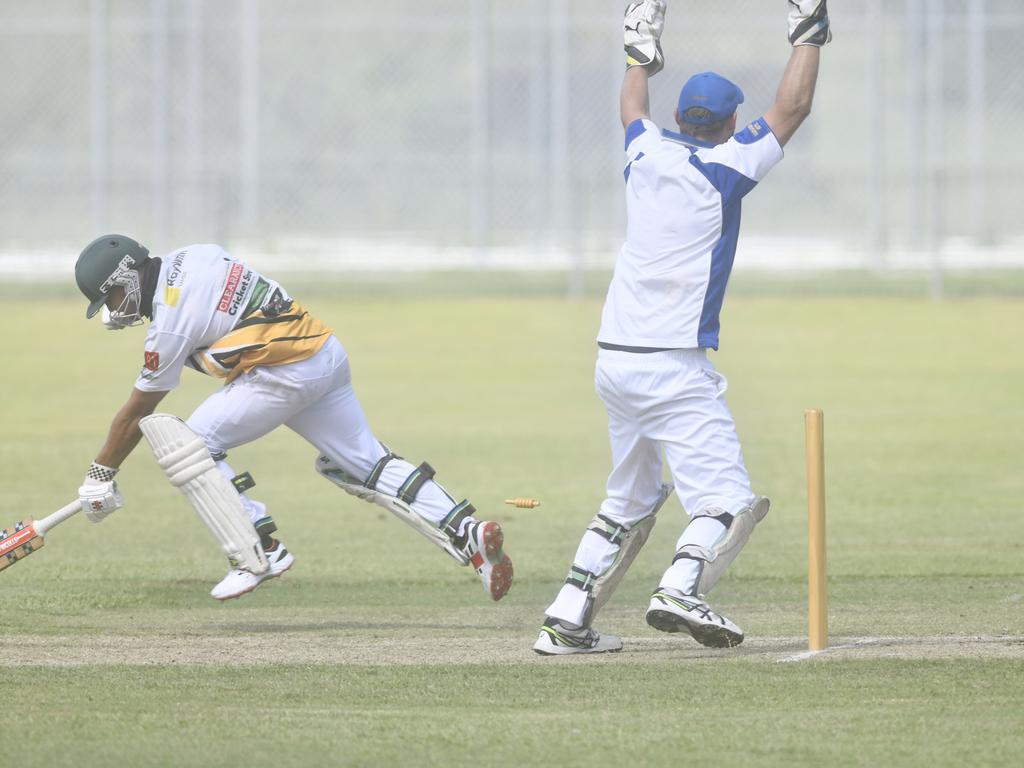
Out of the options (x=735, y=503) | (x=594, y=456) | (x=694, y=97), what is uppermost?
(x=694, y=97)

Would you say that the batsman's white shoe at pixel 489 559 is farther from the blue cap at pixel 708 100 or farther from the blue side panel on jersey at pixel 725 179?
the blue cap at pixel 708 100

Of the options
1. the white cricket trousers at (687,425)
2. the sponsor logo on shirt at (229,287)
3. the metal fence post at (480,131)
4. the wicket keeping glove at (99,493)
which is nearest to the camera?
the white cricket trousers at (687,425)

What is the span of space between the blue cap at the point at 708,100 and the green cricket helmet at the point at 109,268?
7.93ft

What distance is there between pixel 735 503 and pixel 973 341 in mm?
14596

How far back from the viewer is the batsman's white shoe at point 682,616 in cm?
647

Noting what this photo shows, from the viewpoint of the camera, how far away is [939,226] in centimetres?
2212

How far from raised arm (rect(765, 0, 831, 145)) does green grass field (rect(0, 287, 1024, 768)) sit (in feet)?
6.70

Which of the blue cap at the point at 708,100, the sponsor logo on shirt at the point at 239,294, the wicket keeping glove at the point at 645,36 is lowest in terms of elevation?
the sponsor logo on shirt at the point at 239,294

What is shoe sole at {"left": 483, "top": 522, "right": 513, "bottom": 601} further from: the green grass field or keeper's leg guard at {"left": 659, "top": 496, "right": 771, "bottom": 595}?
keeper's leg guard at {"left": 659, "top": 496, "right": 771, "bottom": 595}

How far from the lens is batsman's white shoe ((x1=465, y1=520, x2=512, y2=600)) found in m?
7.72

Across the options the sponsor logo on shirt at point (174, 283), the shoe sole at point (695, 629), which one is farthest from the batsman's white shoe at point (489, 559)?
the sponsor logo on shirt at point (174, 283)

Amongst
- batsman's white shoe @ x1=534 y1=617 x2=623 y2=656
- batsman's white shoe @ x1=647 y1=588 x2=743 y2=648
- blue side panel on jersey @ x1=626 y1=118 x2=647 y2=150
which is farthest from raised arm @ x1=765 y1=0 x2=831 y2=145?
batsman's white shoe @ x1=534 y1=617 x2=623 y2=656

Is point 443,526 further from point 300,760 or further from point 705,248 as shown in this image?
point 300,760

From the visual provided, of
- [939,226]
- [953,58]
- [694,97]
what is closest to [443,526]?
[694,97]
